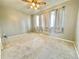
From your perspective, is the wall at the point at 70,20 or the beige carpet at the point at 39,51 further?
the wall at the point at 70,20

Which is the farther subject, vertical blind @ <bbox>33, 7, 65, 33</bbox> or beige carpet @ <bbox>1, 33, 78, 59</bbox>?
vertical blind @ <bbox>33, 7, 65, 33</bbox>

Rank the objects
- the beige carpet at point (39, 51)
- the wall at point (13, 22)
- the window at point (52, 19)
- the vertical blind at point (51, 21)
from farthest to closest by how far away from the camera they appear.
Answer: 1. the wall at point (13, 22)
2. the window at point (52, 19)
3. the vertical blind at point (51, 21)
4. the beige carpet at point (39, 51)

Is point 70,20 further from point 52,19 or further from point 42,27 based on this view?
point 42,27

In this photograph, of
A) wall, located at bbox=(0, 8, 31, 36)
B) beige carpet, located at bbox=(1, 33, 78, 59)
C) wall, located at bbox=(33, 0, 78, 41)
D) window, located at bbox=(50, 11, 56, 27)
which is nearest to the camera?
beige carpet, located at bbox=(1, 33, 78, 59)

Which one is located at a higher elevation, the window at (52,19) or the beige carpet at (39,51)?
the window at (52,19)

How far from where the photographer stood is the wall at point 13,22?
5.34 metres

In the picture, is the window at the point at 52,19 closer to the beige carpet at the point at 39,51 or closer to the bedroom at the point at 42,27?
the bedroom at the point at 42,27

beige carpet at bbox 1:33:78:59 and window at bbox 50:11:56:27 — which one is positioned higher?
window at bbox 50:11:56:27

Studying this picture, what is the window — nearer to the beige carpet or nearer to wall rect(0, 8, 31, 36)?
the beige carpet

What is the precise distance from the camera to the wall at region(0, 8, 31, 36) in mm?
5340

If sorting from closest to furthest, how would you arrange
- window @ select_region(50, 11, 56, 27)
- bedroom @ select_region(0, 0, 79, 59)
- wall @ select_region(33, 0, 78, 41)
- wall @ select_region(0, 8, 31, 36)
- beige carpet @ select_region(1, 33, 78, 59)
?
beige carpet @ select_region(1, 33, 78, 59) < bedroom @ select_region(0, 0, 79, 59) < wall @ select_region(33, 0, 78, 41) < window @ select_region(50, 11, 56, 27) < wall @ select_region(0, 8, 31, 36)

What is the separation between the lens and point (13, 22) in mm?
5953

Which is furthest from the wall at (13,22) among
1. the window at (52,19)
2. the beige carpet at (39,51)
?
the window at (52,19)

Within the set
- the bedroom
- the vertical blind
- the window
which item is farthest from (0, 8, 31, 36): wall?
the window
